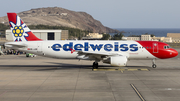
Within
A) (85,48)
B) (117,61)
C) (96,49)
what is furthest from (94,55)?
(117,61)

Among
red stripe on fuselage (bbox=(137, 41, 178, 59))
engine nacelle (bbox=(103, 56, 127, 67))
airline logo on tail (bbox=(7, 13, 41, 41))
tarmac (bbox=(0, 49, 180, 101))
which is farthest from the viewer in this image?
airline logo on tail (bbox=(7, 13, 41, 41))

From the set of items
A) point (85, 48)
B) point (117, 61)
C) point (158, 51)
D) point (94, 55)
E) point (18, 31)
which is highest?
Result: point (18, 31)

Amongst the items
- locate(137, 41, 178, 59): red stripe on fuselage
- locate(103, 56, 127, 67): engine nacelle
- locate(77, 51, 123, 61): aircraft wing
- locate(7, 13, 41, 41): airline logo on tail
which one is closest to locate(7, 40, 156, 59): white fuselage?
locate(137, 41, 178, 59): red stripe on fuselage

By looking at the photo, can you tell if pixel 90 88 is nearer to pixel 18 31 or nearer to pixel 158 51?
pixel 158 51

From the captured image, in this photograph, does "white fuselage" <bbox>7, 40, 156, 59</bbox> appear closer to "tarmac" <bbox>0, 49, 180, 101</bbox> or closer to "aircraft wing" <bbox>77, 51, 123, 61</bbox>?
"aircraft wing" <bbox>77, 51, 123, 61</bbox>

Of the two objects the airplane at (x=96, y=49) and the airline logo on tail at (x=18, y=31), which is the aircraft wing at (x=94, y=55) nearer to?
the airplane at (x=96, y=49)

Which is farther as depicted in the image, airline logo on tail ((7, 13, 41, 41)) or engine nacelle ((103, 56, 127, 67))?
airline logo on tail ((7, 13, 41, 41))

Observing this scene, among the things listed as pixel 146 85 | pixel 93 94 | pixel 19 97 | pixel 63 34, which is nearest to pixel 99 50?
pixel 146 85

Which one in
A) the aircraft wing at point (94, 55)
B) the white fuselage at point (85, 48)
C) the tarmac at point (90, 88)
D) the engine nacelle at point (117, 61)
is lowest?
the tarmac at point (90, 88)

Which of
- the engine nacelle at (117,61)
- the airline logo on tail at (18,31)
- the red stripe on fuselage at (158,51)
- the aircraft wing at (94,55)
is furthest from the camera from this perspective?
the airline logo on tail at (18,31)

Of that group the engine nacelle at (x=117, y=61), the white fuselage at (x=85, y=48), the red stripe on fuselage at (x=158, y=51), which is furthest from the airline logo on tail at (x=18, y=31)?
the red stripe on fuselage at (x=158, y=51)

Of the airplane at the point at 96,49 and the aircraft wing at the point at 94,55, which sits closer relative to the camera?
the aircraft wing at the point at 94,55

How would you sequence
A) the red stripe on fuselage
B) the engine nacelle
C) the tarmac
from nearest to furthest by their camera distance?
the tarmac < the engine nacelle < the red stripe on fuselage

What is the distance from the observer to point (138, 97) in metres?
16.9
